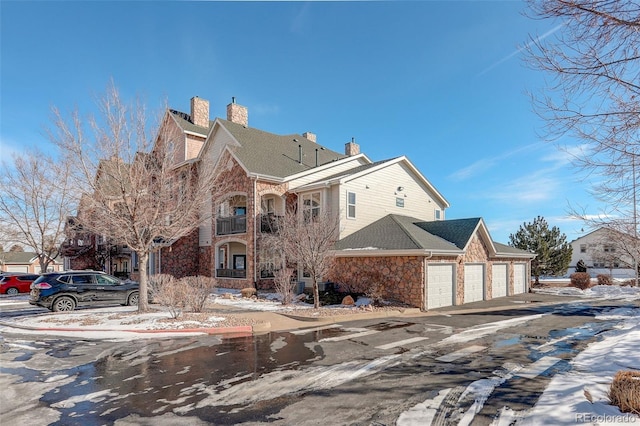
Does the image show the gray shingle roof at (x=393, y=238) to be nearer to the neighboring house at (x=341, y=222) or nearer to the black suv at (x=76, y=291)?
the neighboring house at (x=341, y=222)

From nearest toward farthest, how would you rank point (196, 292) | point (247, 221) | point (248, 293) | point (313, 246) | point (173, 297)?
point (173, 297)
point (196, 292)
point (313, 246)
point (248, 293)
point (247, 221)

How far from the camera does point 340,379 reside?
6746 millimetres

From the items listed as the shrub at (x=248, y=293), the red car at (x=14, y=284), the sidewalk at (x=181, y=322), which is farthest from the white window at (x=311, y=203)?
the red car at (x=14, y=284)

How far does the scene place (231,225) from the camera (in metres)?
22.5

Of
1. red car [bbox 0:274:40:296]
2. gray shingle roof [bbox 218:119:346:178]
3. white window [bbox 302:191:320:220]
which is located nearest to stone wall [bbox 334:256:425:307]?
white window [bbox 302:191:320:220]

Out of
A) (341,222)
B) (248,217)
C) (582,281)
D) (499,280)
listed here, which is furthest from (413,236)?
(582,281)

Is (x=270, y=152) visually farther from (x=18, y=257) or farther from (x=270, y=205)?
(x=18, y=257)

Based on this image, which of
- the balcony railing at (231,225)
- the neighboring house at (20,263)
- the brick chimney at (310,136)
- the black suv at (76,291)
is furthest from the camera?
the neighboring house at (20,263)

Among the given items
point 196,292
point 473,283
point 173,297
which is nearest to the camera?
point 173,297

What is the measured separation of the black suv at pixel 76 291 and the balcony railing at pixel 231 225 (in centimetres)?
664

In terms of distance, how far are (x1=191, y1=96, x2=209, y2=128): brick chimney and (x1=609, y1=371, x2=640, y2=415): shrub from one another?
27636 millimetres

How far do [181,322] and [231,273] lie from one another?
10567 millimetres

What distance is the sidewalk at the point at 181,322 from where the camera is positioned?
11258mm

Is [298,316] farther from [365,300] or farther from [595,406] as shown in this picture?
[595,406]
